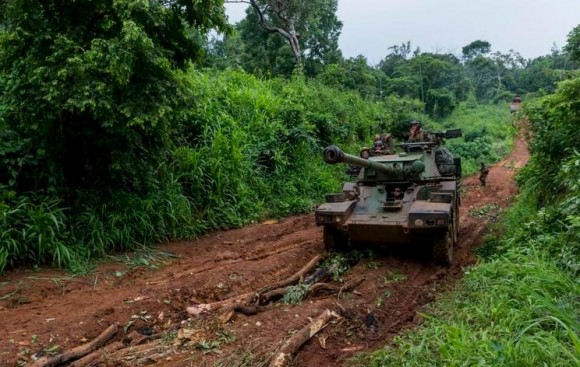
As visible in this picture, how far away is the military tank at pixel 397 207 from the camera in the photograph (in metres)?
6.14

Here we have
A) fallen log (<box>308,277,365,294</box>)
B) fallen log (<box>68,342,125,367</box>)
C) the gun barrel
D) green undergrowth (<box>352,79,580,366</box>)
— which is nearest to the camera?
green undergrowth (<box>352,79,580,366</box>)

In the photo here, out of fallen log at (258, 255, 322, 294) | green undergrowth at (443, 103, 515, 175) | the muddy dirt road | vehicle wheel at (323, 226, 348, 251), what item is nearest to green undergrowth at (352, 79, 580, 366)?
the muddy dirt road

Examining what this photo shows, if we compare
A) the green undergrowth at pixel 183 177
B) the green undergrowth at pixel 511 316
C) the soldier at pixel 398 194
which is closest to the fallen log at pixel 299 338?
the green undergrowth at pixel 511 316

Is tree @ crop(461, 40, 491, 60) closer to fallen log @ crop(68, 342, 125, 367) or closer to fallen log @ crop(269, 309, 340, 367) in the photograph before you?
fallen log @ crop(269, 309, 340, 367)

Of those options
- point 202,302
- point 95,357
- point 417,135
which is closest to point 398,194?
point 417,135

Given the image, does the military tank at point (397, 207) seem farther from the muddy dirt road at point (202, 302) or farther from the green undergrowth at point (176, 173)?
the green undergrowth at point (176, 173)

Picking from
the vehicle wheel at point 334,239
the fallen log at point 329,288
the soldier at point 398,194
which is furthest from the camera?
the vehicle wheel at point 334,239

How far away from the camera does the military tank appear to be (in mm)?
6137

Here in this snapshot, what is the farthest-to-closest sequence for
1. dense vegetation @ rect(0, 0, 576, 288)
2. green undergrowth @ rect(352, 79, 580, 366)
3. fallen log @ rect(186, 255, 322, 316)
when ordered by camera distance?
dense vegetation @ rect(0, 0, 576, 288)
fallen log @ rect(186, 255, 322, 316)
green undergrowth @ rect(352, 79, 580, 366)

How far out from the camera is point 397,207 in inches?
259

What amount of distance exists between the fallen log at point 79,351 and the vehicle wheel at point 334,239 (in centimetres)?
340

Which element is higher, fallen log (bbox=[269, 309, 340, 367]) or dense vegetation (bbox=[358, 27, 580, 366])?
dense vegetation (bbox=[358, 27, 580, 366])

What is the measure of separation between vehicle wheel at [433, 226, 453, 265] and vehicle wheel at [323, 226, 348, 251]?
1360 mm

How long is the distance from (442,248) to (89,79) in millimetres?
4969
